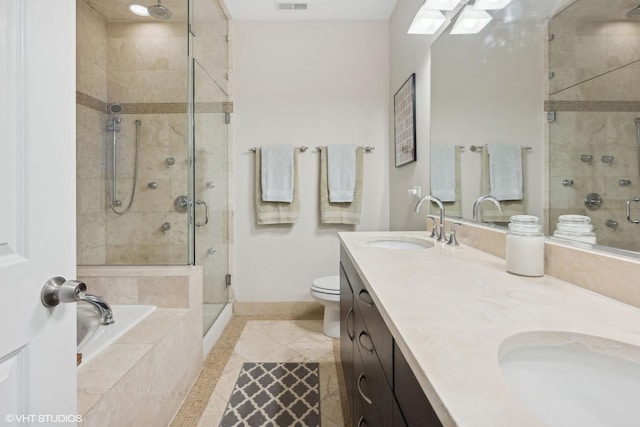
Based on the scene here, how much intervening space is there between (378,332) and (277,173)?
1956mm

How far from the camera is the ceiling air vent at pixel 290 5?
233 cm

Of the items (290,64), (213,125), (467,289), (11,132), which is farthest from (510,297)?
(290,64)

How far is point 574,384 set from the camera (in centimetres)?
47

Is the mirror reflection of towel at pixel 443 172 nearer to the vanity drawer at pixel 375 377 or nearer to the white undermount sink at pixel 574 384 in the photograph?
the vanity drawer at pixel 375 377

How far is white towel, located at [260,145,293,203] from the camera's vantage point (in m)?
2.52

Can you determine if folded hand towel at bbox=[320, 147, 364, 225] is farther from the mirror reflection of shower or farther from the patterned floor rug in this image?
the mirror reflection of shower

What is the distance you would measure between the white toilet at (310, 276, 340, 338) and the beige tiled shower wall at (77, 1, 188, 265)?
37.9 inches

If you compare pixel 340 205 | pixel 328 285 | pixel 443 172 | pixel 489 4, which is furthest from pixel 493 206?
pixel 340 205

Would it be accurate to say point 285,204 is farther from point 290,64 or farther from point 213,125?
point 290,64

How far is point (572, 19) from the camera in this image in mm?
793

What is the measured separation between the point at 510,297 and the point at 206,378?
5.43 feet

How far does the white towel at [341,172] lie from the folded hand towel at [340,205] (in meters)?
0.03

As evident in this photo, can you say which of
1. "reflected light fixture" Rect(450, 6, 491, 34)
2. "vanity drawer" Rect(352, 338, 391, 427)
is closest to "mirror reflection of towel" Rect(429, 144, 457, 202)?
"reflected light fixture" Rect(450, 6, 491, 34)

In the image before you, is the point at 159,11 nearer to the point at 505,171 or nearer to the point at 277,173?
the point at 277,173
